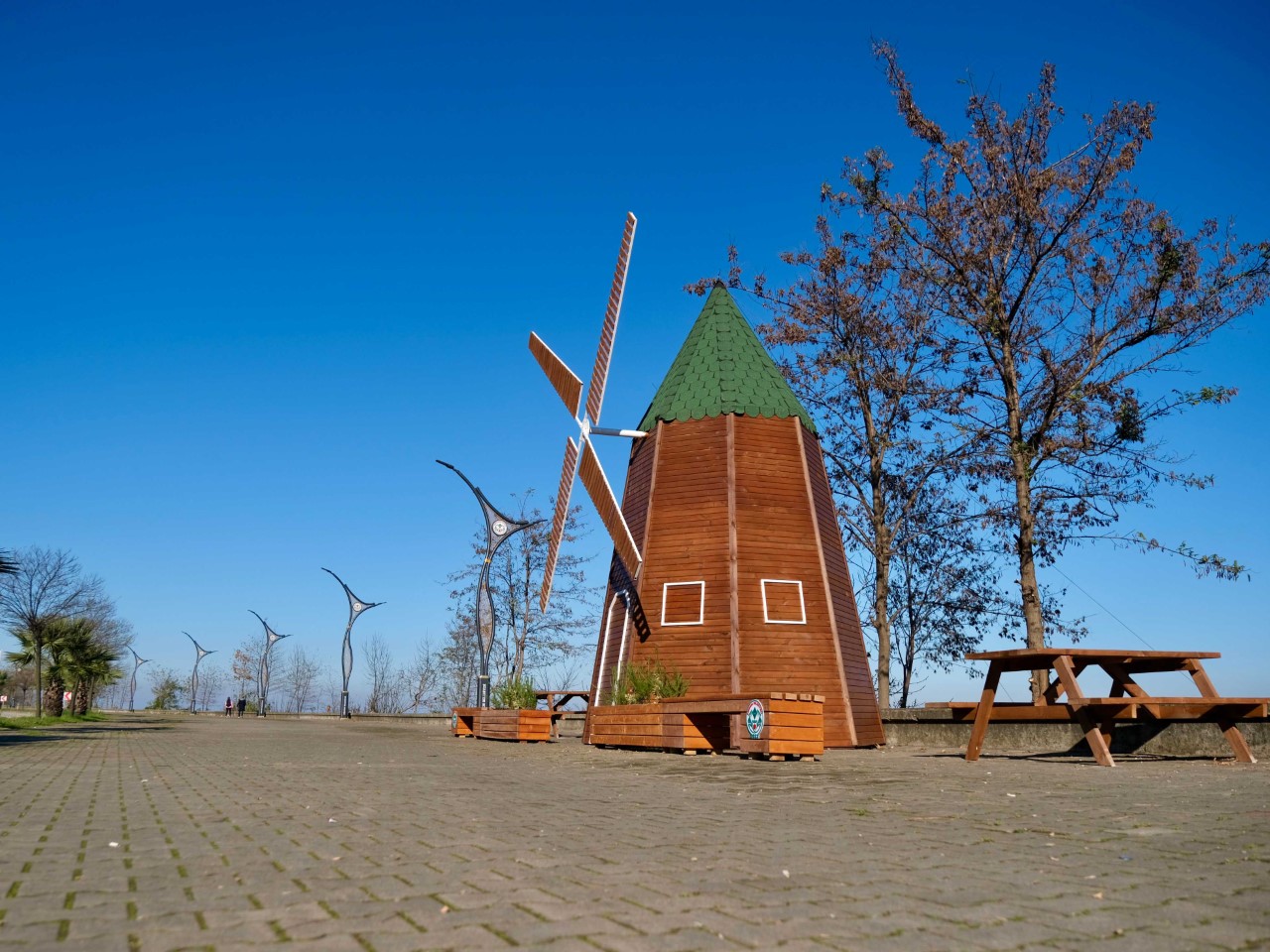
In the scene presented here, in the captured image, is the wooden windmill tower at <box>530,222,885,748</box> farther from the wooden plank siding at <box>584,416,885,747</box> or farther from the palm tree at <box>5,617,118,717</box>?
the palm tree at <box>5,617,118,717</box>

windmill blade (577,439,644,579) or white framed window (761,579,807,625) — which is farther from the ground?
windmill blade (577,439,644,579)

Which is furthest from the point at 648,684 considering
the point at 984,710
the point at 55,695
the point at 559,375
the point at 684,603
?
the point at 55,695

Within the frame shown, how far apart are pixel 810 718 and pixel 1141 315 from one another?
12.6 metres

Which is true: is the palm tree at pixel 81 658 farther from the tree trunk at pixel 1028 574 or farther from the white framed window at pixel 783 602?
the tree trunk at pixel 1028 574

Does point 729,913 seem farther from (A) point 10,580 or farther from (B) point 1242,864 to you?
(A) point 10,580

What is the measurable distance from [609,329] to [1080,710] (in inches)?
574

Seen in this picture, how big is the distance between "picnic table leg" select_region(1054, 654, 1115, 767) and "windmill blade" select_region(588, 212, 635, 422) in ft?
45.3

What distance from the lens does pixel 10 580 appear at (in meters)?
39.9

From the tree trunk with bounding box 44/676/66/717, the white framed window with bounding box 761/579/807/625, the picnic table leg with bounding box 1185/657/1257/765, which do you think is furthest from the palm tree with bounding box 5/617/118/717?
the picnic table leg with bounding box 1185/657/1257/765

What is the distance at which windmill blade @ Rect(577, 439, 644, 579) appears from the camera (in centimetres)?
2039

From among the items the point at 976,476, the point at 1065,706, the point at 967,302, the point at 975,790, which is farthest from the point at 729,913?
the point at 976,476

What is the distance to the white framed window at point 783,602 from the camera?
19.7 meters

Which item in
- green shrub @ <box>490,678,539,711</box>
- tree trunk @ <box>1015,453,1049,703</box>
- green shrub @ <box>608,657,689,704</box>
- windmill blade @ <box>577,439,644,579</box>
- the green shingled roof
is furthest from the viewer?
the green shingled roof

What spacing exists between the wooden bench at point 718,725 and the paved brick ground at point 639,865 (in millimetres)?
4128
